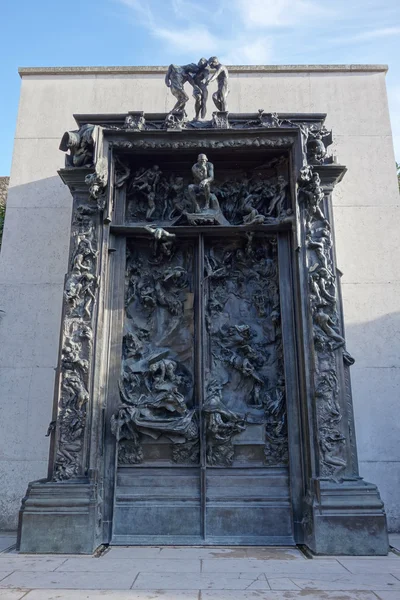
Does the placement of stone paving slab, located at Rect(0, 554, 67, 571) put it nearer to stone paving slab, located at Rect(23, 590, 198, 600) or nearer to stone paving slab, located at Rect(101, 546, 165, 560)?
stone paving slab, located at Rect(101, 546, 165, 560)

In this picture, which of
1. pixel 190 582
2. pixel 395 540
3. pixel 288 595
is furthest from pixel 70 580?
pixel 395 540

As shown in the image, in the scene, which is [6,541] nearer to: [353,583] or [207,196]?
[353,583]

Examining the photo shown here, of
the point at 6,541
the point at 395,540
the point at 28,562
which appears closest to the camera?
the point at 28,562

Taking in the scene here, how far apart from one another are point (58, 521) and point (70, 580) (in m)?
1.36

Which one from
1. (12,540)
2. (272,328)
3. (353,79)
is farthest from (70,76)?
(12,540)

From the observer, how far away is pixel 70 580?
5.01m

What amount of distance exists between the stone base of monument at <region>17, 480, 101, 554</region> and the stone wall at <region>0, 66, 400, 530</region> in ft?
6.40

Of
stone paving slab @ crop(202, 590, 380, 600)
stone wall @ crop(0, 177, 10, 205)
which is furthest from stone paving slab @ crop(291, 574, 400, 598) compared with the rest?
stone wall @ crop(0, 177, 10, 205)

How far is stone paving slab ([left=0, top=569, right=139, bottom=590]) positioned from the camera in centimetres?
478

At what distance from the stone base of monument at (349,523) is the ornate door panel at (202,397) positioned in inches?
30.1

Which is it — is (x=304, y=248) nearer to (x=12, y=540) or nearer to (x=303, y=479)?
(x=303, y=479)

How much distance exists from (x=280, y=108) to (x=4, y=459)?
8510mm

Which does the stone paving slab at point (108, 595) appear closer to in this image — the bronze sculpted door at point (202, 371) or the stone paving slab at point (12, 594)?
the stone paving slab at point (12, 594)

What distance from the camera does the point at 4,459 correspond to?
832 centimetres
